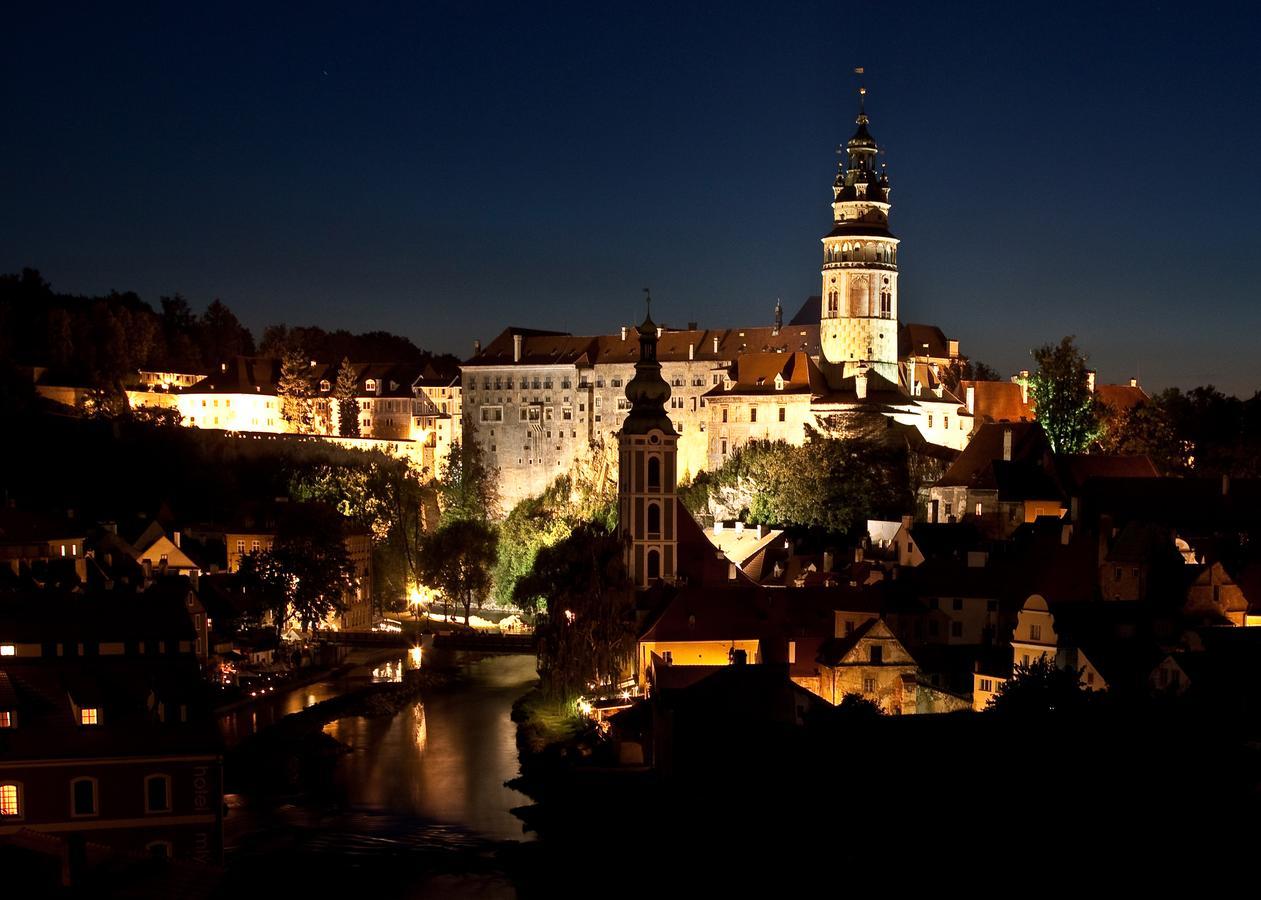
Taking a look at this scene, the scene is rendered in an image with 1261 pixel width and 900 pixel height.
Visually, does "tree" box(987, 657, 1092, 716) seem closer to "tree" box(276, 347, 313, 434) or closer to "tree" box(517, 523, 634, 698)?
"tree" box(517, 523, 634, 698)

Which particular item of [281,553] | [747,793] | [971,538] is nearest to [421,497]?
[281,553]

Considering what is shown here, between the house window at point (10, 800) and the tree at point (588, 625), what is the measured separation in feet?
44.1

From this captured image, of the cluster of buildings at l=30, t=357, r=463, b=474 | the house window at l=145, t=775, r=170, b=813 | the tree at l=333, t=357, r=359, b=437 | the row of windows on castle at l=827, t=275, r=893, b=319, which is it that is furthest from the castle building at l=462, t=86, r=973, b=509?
the house window at l=145, t=775, r=170, b=813

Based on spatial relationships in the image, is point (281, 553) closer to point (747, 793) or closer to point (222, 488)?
point (222, 488)

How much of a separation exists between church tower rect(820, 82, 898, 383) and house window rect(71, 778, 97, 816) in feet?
126

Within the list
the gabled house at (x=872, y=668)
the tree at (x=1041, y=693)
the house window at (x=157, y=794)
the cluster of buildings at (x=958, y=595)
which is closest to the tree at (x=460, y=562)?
the cluster of buildings at (x=958, y=595)

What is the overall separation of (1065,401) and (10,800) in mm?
40738

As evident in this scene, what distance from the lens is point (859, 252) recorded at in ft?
196

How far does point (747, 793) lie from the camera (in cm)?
2578

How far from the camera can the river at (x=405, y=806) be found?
2686 cm

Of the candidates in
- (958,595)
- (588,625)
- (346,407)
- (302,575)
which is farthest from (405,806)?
(346,407)

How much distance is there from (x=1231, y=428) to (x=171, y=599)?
35.6m

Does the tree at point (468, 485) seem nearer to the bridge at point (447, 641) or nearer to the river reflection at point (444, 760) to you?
the bridge at point (447, 641)

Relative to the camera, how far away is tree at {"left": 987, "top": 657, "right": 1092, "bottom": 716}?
25.7m
